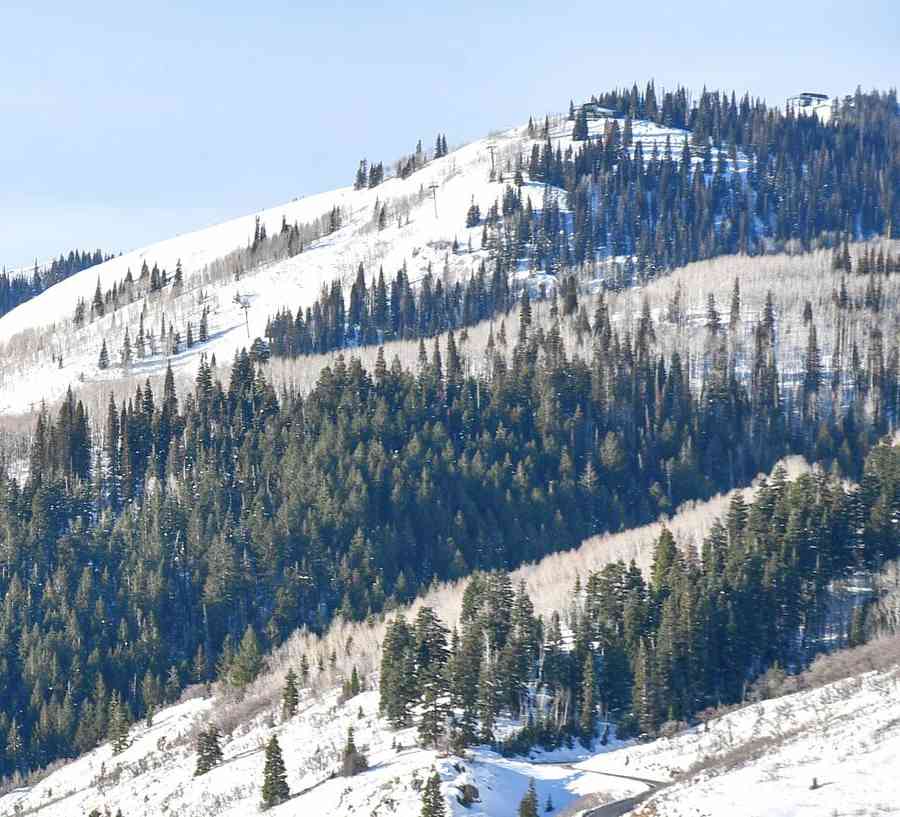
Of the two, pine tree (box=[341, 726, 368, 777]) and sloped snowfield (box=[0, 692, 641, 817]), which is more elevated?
pine tree (box=[341, 726, 368, 777])

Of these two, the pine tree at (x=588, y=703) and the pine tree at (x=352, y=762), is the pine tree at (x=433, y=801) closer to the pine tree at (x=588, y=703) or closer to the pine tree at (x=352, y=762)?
the pine tree at (x=352, y=762)

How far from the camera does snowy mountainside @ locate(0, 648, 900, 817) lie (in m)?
77.0

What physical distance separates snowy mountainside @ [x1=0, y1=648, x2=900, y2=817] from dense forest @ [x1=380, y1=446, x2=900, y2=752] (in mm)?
4046

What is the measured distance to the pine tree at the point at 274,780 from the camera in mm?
99250

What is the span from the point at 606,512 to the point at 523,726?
296ft

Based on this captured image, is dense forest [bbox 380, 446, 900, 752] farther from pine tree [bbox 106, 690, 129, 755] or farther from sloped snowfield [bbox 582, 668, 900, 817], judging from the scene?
pine tree [bbox 106, 690, 129, 755]

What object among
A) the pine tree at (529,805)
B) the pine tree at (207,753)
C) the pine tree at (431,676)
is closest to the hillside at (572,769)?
the pine tree at (207,753)

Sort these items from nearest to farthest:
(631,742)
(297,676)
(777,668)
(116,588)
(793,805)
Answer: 1. (793,805)
2. (631,742)
3. (777,668)
4. (297,676)
5. (116,588)

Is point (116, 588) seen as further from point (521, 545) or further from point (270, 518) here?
Result: point (521, 545)

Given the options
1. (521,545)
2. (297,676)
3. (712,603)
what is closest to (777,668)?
(712,603)

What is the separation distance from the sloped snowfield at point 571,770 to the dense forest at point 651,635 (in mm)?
3920

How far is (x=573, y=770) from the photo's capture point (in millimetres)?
103438

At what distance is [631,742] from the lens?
113562 mm

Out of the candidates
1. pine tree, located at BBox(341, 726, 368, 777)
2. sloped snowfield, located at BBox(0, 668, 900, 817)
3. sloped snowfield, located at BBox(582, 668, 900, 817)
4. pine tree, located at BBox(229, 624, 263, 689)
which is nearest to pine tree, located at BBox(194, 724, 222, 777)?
sloped snowfield, located at BBox(0, 668, 900, 817)
